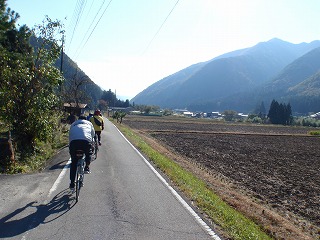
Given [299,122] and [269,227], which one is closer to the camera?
[269,227]

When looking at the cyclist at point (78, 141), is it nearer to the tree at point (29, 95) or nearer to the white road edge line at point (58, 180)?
the white road edge line at point (58, 180)

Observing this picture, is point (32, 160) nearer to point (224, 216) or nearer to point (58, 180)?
point (58, 180)

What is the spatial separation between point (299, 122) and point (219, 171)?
94.5 meters

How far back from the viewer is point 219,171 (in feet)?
51.4

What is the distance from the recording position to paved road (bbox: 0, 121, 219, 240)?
528cm

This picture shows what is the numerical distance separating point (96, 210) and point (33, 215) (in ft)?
3.75

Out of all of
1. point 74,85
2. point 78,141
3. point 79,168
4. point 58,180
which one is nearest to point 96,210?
point 79,168

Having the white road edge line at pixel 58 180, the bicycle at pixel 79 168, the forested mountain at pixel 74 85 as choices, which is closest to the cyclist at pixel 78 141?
the bicycle at pixel 79 168

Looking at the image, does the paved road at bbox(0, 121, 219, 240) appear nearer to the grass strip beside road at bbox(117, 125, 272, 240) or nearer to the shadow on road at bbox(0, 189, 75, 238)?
the shadow on road at bbox(0, 189, 75, 238)

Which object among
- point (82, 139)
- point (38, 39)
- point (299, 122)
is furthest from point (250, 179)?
point (299, 122)

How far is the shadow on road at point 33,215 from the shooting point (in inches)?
205

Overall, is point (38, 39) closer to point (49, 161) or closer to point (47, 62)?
point (47, 62)

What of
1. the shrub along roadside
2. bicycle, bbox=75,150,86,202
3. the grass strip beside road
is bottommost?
the grass strip beside road

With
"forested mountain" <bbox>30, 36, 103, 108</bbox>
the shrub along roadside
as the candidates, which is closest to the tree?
the shrub along roadside
